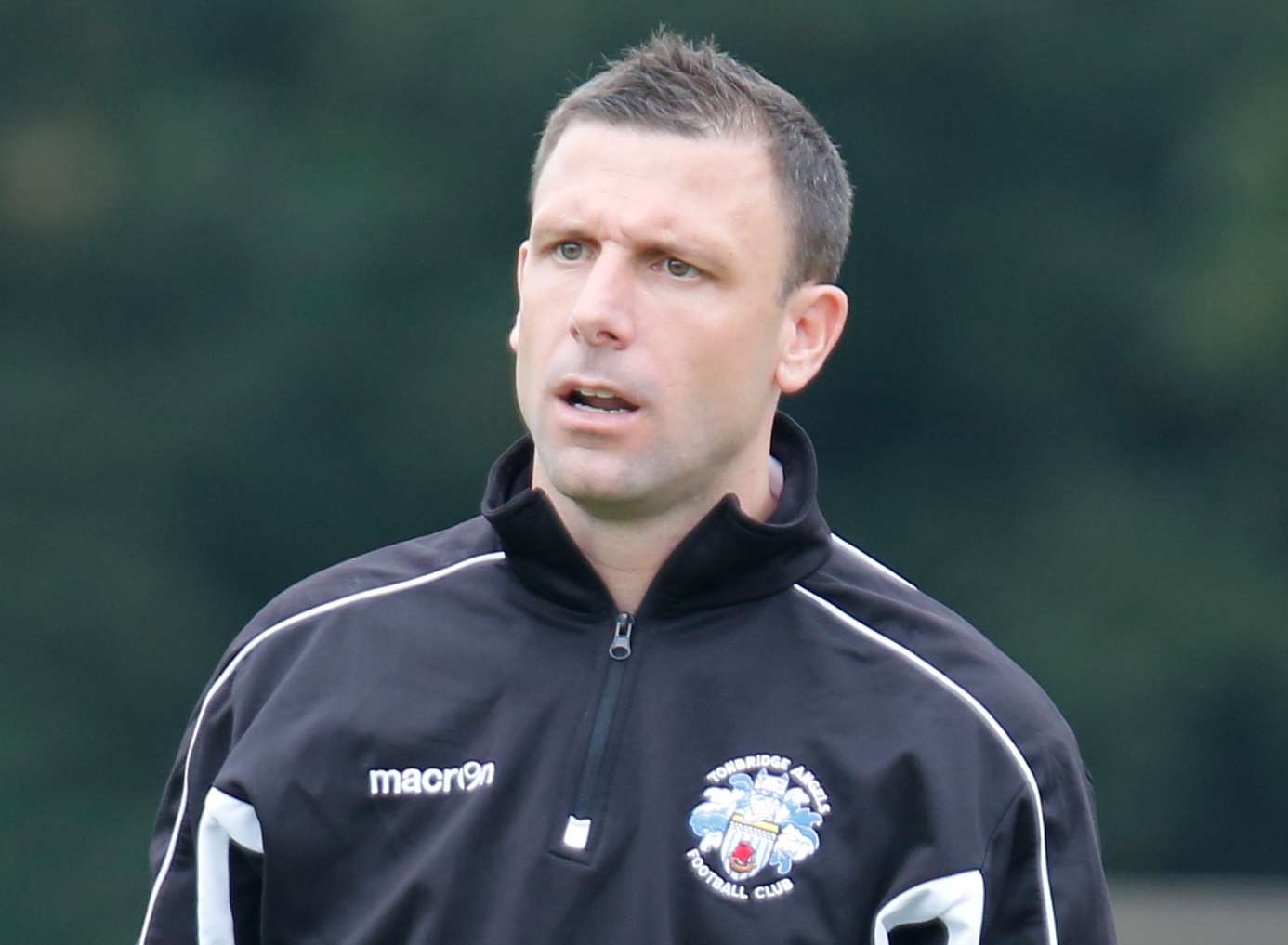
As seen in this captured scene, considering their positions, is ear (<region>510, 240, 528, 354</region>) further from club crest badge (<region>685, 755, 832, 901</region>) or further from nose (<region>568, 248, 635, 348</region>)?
club crest badge (<region>685, 755, 832, 901</region>)

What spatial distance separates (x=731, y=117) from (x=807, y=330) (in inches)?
7.9

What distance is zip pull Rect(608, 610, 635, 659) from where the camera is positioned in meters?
1.80

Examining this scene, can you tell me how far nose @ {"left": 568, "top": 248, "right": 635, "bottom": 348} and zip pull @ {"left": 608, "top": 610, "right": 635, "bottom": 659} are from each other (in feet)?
0.72

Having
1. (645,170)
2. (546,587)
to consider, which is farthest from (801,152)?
(546,587)

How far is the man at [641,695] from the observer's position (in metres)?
1.73

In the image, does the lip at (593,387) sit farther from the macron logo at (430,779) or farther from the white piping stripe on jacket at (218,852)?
the white piping stripe on jacket at (218,852)

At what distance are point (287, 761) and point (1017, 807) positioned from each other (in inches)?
22.4

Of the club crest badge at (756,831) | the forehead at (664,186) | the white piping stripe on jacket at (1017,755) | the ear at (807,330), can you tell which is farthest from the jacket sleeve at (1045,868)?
the forehead at (664,186)

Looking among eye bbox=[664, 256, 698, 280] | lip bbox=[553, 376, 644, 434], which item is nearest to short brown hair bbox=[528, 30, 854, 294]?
eye bbox=[664, 256, 698, 280]

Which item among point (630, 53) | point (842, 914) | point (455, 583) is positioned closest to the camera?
point (842, 914)

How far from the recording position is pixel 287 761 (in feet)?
5.76

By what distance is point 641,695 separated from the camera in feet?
5.85

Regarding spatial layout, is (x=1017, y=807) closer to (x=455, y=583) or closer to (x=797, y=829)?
(x=797, y=829)

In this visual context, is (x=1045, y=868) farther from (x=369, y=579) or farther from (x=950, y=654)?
(x=369, y=579)
